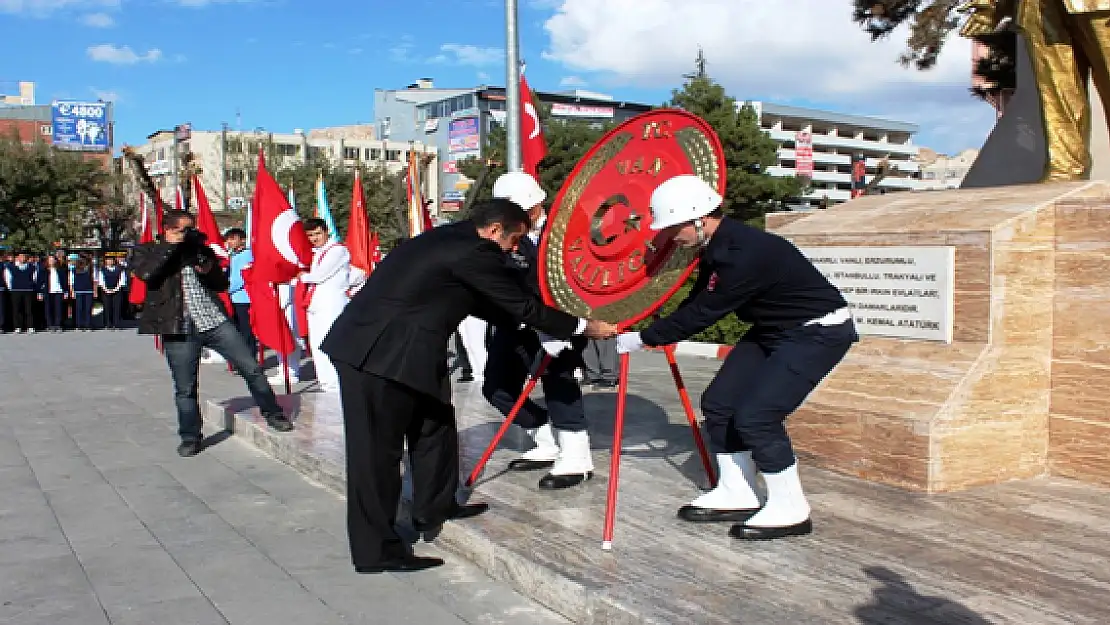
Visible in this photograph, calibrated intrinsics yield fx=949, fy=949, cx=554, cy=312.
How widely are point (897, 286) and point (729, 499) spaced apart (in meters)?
2.04

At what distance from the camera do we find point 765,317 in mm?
4727

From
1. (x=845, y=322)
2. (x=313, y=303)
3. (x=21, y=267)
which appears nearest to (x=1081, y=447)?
(x=845, y=322)

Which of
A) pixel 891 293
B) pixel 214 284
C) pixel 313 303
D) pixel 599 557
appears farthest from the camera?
pixel 313 303

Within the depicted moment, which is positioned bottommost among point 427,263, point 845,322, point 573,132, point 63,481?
point 63,481

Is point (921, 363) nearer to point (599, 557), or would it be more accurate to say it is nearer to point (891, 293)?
point (891, 293)

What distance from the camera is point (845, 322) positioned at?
15.3ft

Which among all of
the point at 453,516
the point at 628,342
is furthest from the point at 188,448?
the point at 628,342

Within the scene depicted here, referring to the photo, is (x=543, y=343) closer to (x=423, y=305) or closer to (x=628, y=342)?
(x=628, y=342)

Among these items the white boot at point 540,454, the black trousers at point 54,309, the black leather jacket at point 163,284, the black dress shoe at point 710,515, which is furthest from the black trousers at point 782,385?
the black trousers at point 54,309

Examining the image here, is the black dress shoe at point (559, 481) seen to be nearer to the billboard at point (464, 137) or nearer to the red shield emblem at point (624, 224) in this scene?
the red shield emblem at point (624, 224)

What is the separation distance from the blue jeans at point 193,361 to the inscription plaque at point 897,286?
4.63 m

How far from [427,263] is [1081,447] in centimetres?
402

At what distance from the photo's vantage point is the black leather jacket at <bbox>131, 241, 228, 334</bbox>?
7477 mm

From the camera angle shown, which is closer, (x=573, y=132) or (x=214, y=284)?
(x=214, y=284)
